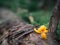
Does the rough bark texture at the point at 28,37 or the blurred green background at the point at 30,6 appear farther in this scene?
the blurred green background at the point at 30,6

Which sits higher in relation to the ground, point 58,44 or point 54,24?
point 54,24

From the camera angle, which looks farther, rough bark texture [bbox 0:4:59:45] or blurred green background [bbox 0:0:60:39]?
blurred green background [bbox 0:0:60:39]

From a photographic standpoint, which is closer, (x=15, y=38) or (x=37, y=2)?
(x=15, y=38)

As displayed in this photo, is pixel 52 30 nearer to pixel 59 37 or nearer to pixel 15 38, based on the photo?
pixel 59 37

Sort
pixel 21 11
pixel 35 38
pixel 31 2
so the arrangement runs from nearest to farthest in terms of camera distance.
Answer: pixel 35 38 < pixel 21 11 < pixel 31 2

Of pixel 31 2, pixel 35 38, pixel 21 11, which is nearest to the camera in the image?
pixel 35 38

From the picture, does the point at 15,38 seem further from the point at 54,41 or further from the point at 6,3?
the point at 6,3

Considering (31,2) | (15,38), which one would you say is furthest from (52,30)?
(31,2)

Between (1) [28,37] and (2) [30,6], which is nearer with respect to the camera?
(1) [28,37]

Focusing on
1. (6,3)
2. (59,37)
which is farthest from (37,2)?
(59,37)
